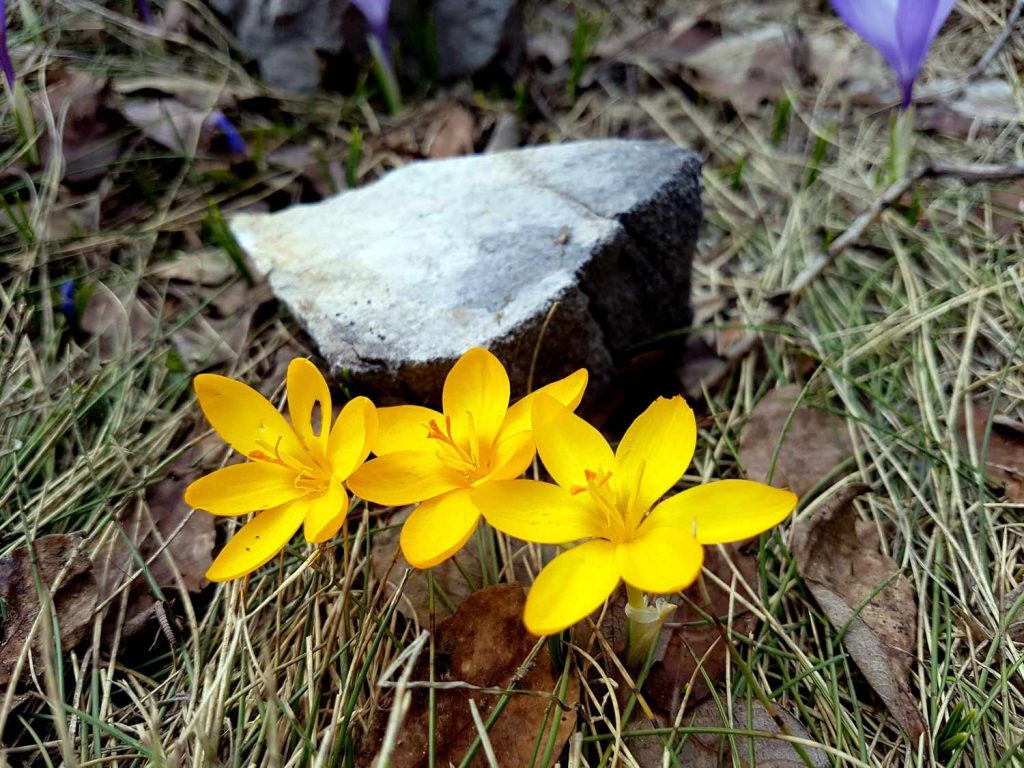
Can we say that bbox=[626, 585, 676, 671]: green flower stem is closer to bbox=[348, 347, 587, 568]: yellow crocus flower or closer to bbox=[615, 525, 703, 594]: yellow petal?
bbox=[615, 525, 703, 594]: yellow petal

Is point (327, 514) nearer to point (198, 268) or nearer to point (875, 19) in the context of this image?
point (198, 268)

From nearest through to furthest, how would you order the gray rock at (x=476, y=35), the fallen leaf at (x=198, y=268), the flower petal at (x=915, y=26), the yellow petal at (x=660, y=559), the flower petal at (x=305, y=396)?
the yellow petal at (x=660, y=559)
the flower petal at (x=305, y=396)
the flower petal at (x=915, y=26)
the fallen leaf at (x=198, y=268)
the gray rock at (x=476, y=35)

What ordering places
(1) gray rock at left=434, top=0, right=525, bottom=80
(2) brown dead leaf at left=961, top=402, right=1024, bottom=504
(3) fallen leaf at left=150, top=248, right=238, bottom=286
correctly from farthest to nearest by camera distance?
(1) gray rock at left=434, top=0, right=525, bottom=80
(3) fallen leaf at left=150, top=248, right=238, bottom=286
(2) brown dead leaf at left=961, top=402, right=1024, bottom=504

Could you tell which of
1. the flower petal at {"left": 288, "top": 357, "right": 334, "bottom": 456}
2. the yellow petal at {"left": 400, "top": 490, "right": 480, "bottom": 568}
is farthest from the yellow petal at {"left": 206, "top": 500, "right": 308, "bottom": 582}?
the yellow petal at {"left": 400, "top": 490, "right": 480, "bottom": 568}

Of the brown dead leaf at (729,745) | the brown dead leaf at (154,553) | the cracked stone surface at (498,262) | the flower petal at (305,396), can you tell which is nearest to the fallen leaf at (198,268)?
the cracked stone surface at (498,262)

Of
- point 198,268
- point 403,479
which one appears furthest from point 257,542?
point 198,268

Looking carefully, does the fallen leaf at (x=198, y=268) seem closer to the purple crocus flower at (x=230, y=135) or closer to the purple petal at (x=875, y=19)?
the purple crocus flower at (x=230, y=135)

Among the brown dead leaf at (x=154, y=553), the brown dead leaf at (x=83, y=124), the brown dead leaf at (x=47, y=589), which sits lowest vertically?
the brown dead leaf at (x=154, y=553)
